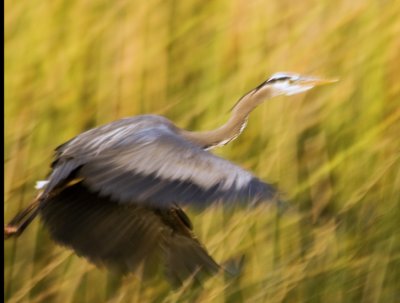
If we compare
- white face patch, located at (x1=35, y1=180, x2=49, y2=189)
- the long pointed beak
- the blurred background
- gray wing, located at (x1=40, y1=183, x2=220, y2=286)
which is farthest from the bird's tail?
the long pointed beak

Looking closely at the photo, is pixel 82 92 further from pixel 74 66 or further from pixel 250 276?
pixel 250 276

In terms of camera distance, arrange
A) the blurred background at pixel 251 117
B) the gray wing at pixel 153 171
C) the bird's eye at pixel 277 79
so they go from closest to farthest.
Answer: the gray wing at pixel 153 171 < the bird's eye at pixel 277 79 < the blurred background at pixel 251 117

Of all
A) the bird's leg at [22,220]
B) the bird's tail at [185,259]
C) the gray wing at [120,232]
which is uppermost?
the bird's leg at [22,220]

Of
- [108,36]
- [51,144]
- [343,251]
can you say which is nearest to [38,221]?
[51,144]

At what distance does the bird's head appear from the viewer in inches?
123

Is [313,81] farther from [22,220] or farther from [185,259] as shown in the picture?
[22,220]

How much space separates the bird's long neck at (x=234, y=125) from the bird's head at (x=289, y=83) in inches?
0.6

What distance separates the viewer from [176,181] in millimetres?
2766

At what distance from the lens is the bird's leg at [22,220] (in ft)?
9.87

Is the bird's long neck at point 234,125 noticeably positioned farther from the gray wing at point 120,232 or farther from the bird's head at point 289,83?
the gray wing at point 120,232

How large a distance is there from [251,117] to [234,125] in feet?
0.58

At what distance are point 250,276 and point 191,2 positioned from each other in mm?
599

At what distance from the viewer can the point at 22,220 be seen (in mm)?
3047

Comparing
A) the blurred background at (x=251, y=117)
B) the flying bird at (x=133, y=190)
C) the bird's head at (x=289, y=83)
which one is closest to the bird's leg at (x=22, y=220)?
the flying bird at (x=133, y=190)
